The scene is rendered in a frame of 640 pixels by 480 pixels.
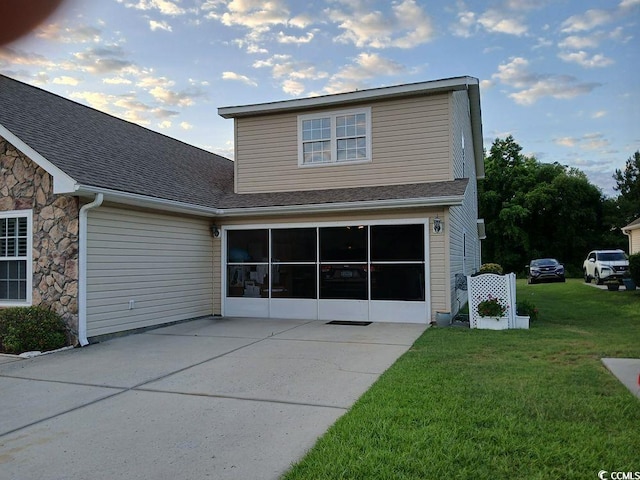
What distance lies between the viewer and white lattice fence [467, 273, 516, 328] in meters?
9.97

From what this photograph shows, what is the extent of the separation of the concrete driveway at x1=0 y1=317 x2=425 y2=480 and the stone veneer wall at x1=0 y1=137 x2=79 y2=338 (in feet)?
3.73


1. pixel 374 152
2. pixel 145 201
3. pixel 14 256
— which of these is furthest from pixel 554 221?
pixel 14 256

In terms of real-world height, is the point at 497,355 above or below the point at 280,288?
below

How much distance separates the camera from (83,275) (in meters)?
8.62

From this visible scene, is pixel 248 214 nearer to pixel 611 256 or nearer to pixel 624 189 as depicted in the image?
pixel 611 256

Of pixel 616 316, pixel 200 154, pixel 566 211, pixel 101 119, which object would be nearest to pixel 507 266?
pixel 566 211

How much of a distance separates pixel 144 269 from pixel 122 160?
8.48 feet

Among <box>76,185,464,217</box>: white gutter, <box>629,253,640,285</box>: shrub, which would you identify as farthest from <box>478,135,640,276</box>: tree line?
<box>76,185,464,217</box>: white gutter

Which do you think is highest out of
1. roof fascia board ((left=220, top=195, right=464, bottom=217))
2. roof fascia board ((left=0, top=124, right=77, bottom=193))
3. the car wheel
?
roof fascia board ((left=0, top=124, right=77, bottom=193))

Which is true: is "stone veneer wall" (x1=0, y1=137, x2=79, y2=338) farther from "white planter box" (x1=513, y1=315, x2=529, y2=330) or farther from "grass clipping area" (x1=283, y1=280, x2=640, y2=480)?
"white planter box" (x1=513, y1=315, x2=529, y2=330)

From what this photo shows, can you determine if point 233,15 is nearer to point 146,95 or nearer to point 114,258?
point 146,95

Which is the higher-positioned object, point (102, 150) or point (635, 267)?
point (102, 150)

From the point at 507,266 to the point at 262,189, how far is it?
3000 centimetres

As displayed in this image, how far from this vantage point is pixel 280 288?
12.1m
